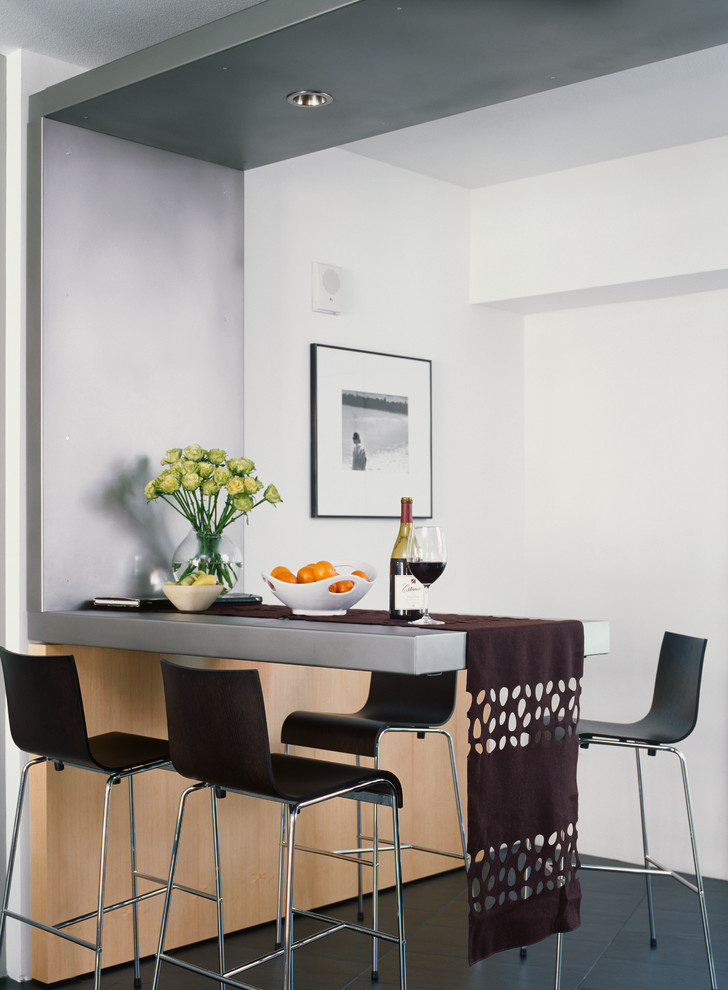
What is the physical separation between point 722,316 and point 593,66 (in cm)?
196

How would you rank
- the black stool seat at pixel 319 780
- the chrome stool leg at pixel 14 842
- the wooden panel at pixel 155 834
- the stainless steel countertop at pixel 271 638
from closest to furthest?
the stainless steel countertop at pixel 271 638 < the black stool seat at pixel 319 780 < the chrome stool leg at pixel 14 842 < the wooden panel at pixel 155 834

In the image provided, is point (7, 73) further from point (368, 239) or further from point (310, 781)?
point (310, 781)

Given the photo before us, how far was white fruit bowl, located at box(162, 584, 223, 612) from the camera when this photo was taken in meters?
3.04

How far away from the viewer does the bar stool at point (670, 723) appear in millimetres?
3213

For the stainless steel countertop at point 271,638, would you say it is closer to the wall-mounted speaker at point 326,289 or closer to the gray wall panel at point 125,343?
the gray wall panel at point 125,343

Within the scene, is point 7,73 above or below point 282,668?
above

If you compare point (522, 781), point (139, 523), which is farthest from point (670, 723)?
point (139, 523)

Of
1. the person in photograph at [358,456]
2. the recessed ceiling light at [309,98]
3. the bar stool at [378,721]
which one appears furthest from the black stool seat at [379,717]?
the recessed ceiling light at [309,98]

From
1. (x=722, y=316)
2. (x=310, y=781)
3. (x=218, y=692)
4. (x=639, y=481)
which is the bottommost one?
(x=310, y=781)

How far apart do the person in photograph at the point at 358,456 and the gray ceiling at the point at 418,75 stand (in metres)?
1.13

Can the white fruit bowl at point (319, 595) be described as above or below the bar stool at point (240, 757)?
above

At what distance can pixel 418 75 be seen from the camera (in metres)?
2.80

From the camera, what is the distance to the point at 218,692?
94.3 inches

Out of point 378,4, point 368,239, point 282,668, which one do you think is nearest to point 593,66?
point 378,4
